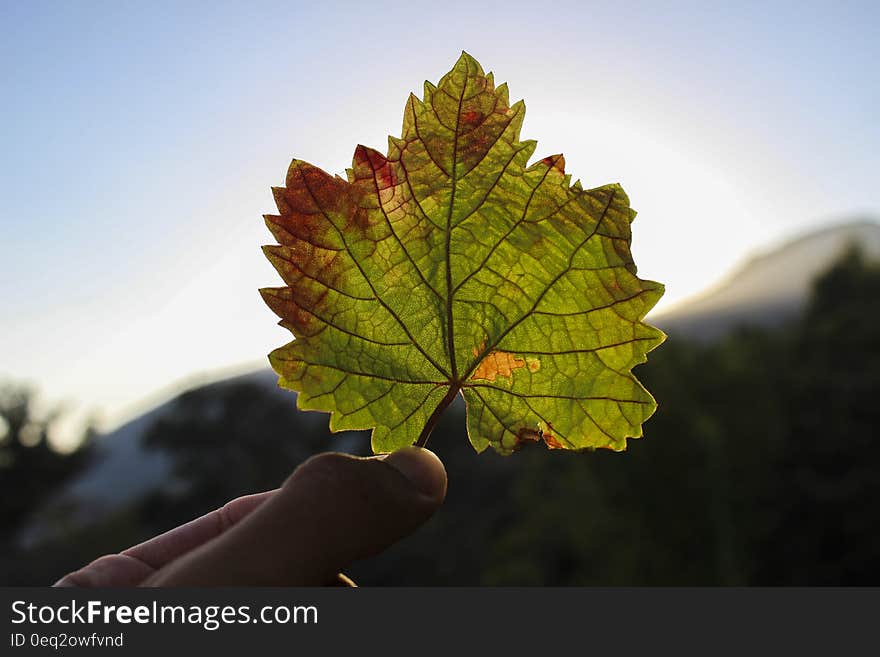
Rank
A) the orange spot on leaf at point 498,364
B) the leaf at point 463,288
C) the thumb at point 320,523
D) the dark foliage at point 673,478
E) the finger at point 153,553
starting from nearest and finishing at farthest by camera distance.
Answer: the thumb at point 320,523, the leaf at point 463,288, the orange spot on leaf at point 498,364, the finger at point 153,553, the dark foliage at point 673,478

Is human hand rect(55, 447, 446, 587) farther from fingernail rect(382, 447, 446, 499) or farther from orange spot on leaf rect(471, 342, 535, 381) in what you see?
orange spot on leaf rect(471, 342, 535, 381)

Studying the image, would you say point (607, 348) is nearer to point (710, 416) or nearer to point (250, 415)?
point (710, 416)

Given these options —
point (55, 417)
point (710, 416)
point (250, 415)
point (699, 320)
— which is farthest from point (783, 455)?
point (699, 320)

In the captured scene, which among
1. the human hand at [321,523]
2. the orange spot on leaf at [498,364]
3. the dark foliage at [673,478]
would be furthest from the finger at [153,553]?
the dark foliage at [673,478]

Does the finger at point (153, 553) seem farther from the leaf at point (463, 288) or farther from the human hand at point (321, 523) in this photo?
the leaf at point (463, 288)

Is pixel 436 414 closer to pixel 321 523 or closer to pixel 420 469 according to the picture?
pixel 420 469

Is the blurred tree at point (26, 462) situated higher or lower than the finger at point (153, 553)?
higher
